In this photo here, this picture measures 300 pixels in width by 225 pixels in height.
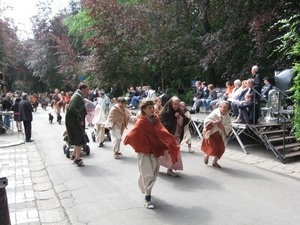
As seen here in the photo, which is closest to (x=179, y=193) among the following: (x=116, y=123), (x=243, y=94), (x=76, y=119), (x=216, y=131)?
(x=216, y=131)

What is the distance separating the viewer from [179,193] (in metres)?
5.41

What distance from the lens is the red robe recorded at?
15.9ft

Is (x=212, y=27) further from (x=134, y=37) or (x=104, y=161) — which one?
(x=104, y=161)

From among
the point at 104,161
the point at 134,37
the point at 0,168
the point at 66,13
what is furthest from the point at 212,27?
the point at 66,13

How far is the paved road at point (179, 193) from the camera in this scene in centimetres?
444

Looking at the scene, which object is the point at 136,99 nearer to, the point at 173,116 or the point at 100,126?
the point at 100,126

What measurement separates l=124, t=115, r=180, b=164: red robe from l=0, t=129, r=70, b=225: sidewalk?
5.18ft

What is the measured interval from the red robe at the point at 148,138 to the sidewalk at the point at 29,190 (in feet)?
5.18

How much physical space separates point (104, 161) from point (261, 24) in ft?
25.2

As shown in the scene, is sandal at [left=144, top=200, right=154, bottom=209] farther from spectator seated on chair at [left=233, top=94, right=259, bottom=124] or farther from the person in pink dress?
spectator seated on chair at [left=233, top=94, right=259, bottom=124]

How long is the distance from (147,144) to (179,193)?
126cm

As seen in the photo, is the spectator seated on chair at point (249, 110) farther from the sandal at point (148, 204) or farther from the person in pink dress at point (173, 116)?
the sandal at point (148, 204)

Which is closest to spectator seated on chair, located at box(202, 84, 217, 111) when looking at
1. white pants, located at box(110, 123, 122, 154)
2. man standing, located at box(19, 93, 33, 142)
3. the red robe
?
white pants, located at box(110, 123, 122, 154)

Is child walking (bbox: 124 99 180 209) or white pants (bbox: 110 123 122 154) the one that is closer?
child walking (bbox: 124 99 180 209)
